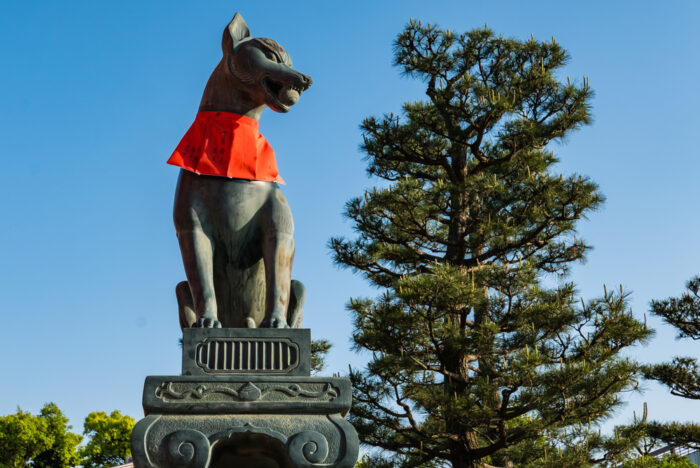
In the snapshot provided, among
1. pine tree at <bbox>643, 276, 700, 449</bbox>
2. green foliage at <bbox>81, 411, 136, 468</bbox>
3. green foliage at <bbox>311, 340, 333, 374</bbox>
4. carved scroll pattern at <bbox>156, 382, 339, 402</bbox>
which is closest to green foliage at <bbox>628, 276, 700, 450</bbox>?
pine tree at <bbox>643, 276, 700, 449</bbox>

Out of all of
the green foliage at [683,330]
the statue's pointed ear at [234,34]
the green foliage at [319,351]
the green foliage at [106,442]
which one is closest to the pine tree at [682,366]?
the green foliage at [683,330]

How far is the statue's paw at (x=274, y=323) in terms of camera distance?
3.62m

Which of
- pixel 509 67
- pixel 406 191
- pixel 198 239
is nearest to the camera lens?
pixel 198 239

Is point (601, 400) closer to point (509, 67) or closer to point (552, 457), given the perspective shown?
point (552, 457)

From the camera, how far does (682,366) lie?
11.7 m

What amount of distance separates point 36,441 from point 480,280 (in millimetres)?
18489

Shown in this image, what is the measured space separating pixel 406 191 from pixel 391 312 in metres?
1.87

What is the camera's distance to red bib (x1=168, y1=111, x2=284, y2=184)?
12.6ft

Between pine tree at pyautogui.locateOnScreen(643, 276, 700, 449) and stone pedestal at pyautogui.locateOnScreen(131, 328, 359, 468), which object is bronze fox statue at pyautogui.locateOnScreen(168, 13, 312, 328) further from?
pine tree at pyautogui.locateOnScreen(643, 276, 700, 449)

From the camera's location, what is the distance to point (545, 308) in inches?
399

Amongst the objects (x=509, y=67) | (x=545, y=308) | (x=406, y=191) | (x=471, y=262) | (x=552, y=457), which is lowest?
(x=552, y=457)

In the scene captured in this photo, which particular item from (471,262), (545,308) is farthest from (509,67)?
(545,308)

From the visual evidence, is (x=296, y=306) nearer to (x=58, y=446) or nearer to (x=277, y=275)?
(x=277, y=275)

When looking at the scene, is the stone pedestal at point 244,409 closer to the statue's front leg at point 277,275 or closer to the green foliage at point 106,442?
the statue's front leg at point 277,275
